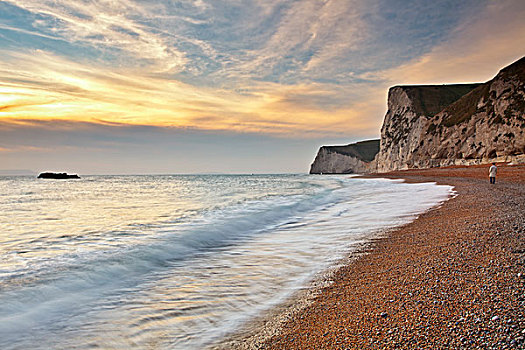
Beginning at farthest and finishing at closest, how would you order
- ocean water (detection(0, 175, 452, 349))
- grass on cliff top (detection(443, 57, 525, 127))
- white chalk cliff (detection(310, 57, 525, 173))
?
grass on cliff top (detection(443, 57, 525, 127)) < white chalk cliff (detection(310, 57, 525, 173)) < ocean water (detection(0, 175, 452, 349))

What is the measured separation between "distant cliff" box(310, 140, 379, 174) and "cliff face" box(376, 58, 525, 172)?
42.5 m

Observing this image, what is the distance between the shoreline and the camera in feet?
7.48

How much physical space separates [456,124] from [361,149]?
8191 centimetres

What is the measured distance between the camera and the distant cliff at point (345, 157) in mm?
127500

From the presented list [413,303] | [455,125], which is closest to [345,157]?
[455,125]

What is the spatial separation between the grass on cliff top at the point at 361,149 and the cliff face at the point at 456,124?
4436 cm

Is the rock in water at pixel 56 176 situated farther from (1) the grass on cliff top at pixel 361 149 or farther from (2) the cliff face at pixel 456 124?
(1) the grass on cliff top at pixel 361 149

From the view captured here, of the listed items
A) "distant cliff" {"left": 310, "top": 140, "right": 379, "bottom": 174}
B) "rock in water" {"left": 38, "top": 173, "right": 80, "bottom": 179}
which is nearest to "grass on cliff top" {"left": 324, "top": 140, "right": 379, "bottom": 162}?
"distant cliff" {"left": 310, "top": 140, "right": 379, "bottom": 174}

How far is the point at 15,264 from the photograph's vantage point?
5.52m

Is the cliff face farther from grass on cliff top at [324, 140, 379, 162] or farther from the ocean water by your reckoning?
grass on cliff top at [324, 140, 379, 162]

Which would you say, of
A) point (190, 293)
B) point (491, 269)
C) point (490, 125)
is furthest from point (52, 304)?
point (490, 125)

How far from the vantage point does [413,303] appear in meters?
2.87

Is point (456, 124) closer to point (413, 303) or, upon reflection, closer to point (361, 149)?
point (413, 303)

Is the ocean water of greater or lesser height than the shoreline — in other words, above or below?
below
